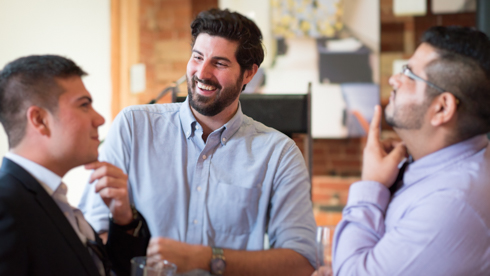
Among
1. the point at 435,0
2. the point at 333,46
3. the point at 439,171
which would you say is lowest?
the point at 439,171

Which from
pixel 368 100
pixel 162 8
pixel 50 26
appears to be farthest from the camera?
pixel 162 8

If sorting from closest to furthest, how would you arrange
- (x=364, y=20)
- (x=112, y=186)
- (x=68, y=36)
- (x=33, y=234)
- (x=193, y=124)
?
(x=33, y=234), (x=112, y=186), (x=193, y=124), (x=68, y=36), (x=364, y=20)

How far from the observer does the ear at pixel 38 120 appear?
0.79 m

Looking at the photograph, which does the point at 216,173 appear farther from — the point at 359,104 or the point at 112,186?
the point at 359,104

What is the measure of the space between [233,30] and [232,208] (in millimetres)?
434

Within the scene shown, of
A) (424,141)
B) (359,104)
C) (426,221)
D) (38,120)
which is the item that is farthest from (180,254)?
(359,104)

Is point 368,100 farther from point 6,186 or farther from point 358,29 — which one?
point 6,186

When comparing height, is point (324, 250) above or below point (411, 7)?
below

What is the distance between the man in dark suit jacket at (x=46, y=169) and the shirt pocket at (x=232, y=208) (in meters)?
0.23

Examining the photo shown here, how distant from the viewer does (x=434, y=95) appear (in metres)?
1.00

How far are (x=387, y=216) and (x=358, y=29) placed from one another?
216cm

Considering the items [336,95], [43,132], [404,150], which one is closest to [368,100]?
[336,95]

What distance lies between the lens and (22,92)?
2.61 feet

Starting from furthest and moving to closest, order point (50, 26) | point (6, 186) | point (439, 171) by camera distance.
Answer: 1. point (50, 26)
2. point (439, 171)
3. point (6, 186)
